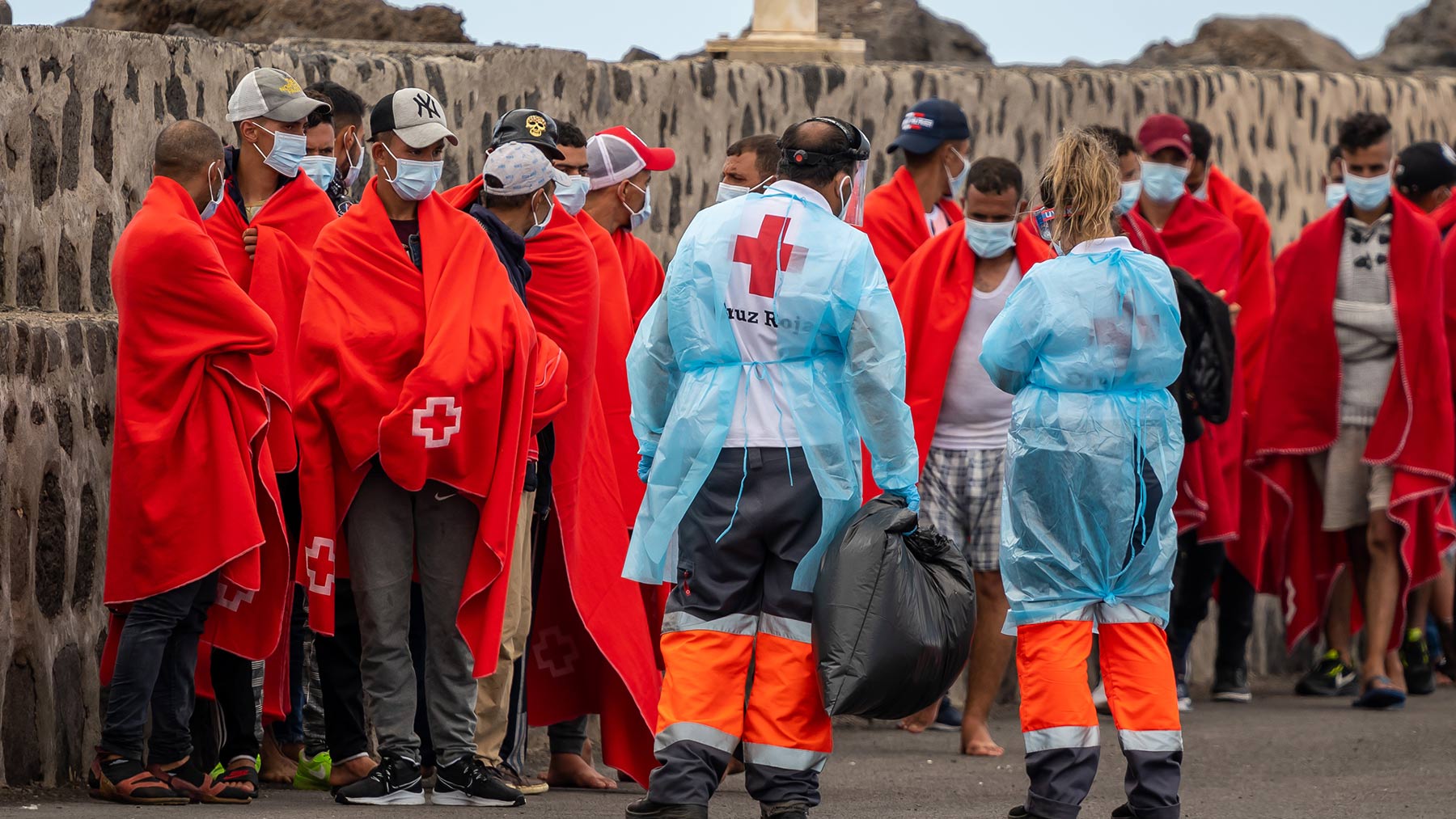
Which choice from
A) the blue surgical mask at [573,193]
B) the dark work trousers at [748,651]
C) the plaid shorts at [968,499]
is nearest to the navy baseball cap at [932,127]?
the plaid shorts at [968,499]

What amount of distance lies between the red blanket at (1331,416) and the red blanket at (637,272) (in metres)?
3.23

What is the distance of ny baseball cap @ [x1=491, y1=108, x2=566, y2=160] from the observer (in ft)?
21.0

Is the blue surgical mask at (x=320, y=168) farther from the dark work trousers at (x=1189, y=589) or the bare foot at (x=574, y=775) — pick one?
the dark work trousers at (x=1189, y=589)

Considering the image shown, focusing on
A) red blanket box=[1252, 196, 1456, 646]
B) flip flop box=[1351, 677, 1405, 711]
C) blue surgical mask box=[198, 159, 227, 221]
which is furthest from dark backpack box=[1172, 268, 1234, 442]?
blue surgical mask box=[198, 159, 227, 221]

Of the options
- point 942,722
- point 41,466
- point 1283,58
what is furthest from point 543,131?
point 1283,58

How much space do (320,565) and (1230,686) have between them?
16.0ft

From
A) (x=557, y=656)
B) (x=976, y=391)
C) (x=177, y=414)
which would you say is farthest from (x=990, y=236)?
(x=177, y=414)

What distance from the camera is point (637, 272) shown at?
739 cm

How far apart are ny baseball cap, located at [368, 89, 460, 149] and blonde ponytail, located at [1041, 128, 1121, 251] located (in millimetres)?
1702

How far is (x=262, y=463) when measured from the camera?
6.18 metres

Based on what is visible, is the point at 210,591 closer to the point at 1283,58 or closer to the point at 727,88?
the point at 727,88

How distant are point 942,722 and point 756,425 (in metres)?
3.40

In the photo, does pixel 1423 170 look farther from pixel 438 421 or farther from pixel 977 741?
pixel 438 421

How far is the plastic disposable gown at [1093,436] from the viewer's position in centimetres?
594
